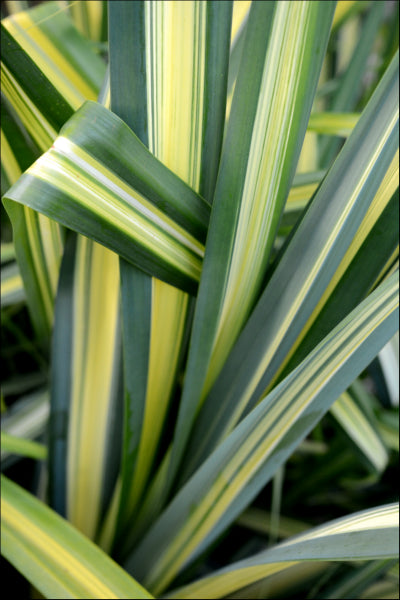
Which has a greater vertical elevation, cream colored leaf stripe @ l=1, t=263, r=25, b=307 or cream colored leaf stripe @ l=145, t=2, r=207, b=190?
cream colored leaf stripe @ l=145, t=2, r=207, b=190

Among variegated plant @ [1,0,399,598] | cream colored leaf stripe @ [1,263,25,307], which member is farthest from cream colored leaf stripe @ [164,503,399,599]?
cream colored leaf stripe @ [1,263,25,307]

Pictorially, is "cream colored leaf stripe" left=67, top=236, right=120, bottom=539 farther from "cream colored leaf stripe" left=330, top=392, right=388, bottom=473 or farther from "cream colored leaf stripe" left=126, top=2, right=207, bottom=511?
"cream colored leaf stripe" left=330, top=392, right=388, bottom=473

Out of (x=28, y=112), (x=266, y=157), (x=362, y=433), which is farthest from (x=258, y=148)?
(x=362, y=433)

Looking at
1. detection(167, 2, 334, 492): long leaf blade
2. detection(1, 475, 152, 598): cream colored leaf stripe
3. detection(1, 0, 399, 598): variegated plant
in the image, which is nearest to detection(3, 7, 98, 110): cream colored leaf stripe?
detection(1, 0, 399, 598): variegated plant

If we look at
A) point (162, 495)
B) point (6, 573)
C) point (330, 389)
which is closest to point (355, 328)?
point (330, 389)

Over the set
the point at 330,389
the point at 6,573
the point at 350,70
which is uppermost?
the point at 350,70

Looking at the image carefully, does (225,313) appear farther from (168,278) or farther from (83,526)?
(83,526)

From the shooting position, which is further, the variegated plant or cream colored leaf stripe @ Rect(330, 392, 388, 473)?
cream colored leaf stripe @ Rect(330, 392, 388, 473)

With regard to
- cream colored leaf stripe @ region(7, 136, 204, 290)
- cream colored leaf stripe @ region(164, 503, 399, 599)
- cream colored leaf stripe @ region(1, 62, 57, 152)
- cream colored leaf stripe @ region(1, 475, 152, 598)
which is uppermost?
cream colored leaf stripe @ region(1, 62, 57, 152)

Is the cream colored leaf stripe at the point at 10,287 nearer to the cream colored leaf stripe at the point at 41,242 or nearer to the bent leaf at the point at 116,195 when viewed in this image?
the cream colored leaf stripe at the point at 41,242
